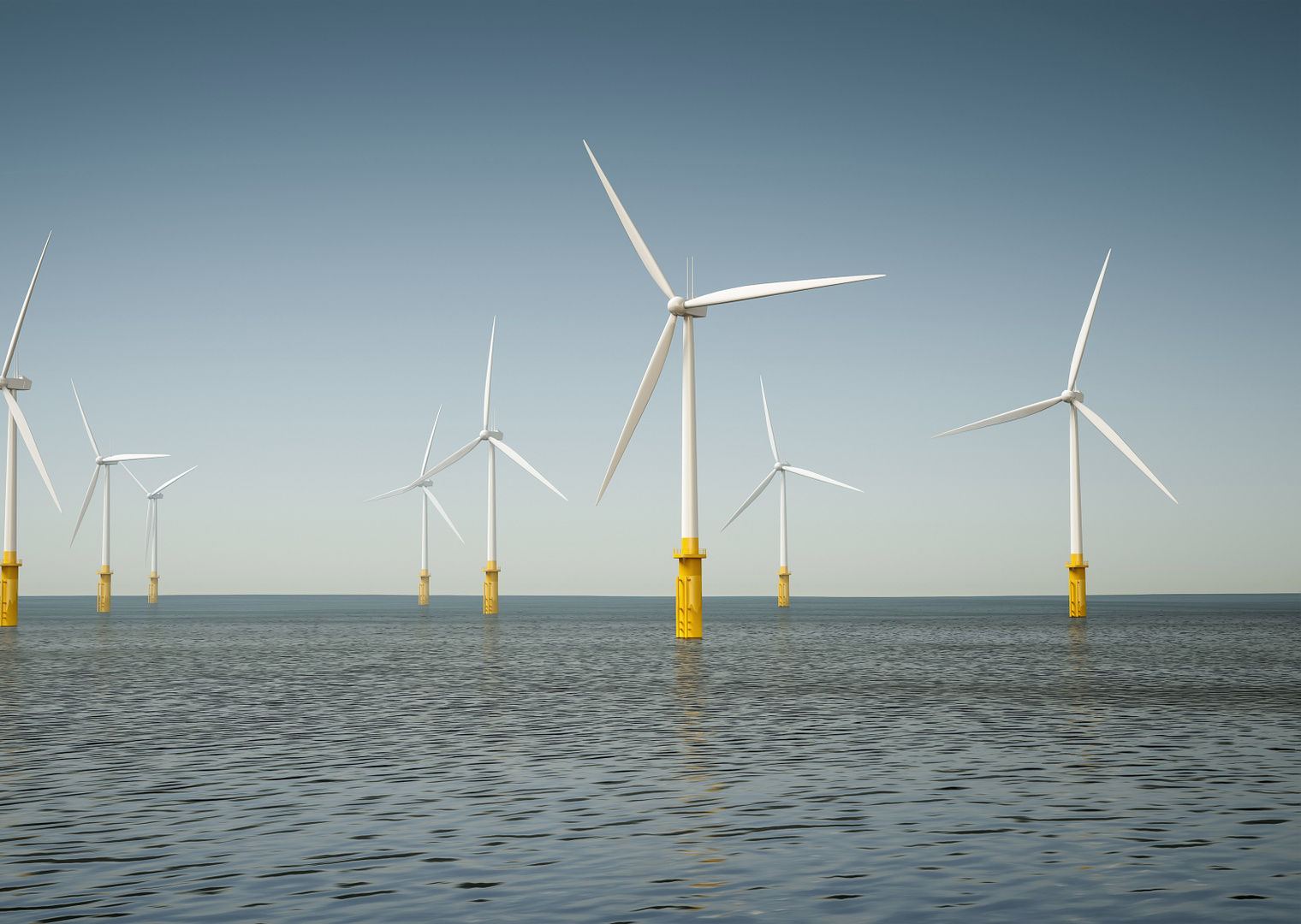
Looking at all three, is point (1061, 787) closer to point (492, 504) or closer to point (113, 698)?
point (113, 698)

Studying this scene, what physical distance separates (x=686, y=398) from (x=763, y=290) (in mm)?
9322

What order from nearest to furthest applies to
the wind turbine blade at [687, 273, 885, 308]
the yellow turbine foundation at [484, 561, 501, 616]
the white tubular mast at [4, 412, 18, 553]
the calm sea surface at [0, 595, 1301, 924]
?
the calm sea surface at [0, 595, 1301, 924]
the wind turbine blade at [687, 273, 885, 308]
the white tubular mast at [4, 412, 18, 553]
the yellow turbine foundation at [484, 561, 501, 616]

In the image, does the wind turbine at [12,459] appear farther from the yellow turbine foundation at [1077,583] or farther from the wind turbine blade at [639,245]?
the yellow turbine foundation at [1077,583]

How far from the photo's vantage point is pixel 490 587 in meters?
170

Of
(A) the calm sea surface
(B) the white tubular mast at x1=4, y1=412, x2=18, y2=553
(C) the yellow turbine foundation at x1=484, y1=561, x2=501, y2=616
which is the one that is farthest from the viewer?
(C) the yellow turbine foundation at x1=484, y1=561, x2=501, y2=616

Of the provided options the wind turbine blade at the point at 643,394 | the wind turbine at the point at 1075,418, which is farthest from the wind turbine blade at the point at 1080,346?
the wind turbine blade at the point at 643,394

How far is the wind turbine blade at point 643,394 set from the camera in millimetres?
74625

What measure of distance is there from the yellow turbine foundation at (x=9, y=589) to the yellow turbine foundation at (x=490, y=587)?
200ft

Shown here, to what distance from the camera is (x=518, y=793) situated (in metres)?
23.4

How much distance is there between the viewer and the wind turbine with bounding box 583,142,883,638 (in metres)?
75.9

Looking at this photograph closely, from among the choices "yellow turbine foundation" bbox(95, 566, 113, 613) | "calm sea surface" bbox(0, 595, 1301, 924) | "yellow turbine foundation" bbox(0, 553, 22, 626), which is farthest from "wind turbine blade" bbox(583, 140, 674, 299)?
"yellow turbine foundation" bbox(95, 566, 113, 613)

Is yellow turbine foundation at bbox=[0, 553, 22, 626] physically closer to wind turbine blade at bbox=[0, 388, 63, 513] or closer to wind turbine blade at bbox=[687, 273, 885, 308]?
wind turbine blade at bbox=[0, 388, 63, 513]

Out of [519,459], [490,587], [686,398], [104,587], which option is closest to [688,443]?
[686,398]

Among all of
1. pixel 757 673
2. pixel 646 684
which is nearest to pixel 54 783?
pixel 646 684
